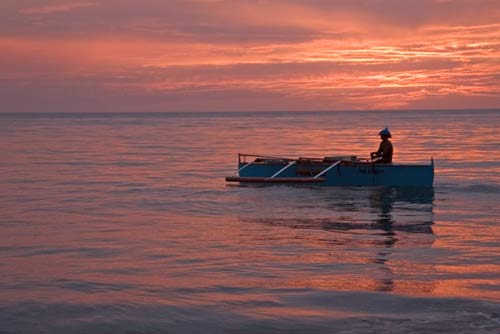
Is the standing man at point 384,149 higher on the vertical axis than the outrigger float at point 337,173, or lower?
higher

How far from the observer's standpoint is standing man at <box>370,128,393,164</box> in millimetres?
22969

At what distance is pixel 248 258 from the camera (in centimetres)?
1305

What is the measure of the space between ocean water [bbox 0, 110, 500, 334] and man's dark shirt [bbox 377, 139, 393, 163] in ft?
3.73

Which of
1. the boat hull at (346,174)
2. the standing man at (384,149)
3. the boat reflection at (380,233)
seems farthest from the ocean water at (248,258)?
the standing man at (384,149)

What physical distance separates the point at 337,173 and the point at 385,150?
1.84 meters

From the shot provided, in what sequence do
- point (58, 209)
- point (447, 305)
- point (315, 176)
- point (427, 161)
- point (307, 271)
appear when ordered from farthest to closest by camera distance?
point (427, 161) < point (315, 176) < point (58, 209) < point (307, 271) < point (447, 305)

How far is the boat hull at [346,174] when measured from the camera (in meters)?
22.9

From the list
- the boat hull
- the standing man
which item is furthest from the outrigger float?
the standing man

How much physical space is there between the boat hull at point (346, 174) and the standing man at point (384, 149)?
387mm

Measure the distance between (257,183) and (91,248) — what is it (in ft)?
36.3

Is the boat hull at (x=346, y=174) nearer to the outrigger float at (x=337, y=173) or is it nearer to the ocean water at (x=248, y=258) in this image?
the outrigger float at (x=337, y=173)

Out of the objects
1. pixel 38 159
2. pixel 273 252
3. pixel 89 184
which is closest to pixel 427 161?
pixel 89 184

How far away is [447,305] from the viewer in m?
9.85

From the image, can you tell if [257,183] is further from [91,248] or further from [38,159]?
[38,159]
